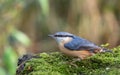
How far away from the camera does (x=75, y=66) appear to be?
10.7 ft

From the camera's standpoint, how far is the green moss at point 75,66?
315cm

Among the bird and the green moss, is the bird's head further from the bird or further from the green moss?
the green moss

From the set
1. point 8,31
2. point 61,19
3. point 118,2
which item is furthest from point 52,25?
point 8,31

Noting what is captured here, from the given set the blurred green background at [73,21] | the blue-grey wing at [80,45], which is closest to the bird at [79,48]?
the blue-grey wing at [80,45]

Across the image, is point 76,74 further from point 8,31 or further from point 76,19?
point 76,19

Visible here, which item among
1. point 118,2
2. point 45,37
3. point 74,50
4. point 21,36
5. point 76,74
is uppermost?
point 118,2

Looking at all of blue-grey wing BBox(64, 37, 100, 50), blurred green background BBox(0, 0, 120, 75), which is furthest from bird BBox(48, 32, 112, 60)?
blurred green background BBox(0, 0, 120, 75)

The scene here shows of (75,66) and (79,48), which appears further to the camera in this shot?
(79,48)

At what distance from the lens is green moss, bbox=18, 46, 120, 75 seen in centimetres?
315

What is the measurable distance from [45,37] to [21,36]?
8.46 ft

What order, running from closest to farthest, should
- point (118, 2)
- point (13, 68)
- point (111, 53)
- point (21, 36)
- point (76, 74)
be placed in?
point (76, 74)
point (111, 53)
point (13, 68)
point (21, 36)
point (118, 2)

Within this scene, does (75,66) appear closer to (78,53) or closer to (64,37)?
(78,53)

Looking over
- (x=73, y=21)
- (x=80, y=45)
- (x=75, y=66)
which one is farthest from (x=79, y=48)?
(x=73, y=21)

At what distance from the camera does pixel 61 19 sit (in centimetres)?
785
